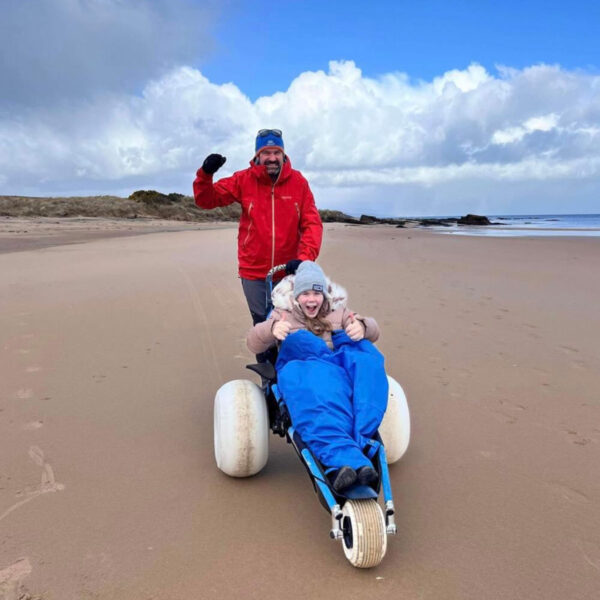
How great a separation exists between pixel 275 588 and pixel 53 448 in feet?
7.04

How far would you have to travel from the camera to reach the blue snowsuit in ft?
9.29

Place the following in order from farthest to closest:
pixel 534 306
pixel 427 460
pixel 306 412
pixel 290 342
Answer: pixel 534 306, pixel 427 460, pixel 290 342, pixel 306 412

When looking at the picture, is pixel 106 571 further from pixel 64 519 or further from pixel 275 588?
pixel 275 588

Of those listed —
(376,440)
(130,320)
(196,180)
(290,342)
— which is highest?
(196,180)

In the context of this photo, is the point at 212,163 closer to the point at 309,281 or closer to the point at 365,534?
the point at 309,281

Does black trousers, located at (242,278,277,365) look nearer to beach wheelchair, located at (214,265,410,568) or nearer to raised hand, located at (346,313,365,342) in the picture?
beach wheelchair, located at (214,265,410,568)

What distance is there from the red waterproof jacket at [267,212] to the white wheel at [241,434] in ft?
4.64

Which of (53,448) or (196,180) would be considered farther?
(196,180)

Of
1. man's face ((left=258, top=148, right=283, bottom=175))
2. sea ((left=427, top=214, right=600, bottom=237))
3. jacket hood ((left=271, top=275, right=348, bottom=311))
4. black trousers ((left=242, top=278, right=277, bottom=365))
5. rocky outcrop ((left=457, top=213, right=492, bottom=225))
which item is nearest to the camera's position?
jacket hood ((left=271, top=275, right=348, bottom=311))

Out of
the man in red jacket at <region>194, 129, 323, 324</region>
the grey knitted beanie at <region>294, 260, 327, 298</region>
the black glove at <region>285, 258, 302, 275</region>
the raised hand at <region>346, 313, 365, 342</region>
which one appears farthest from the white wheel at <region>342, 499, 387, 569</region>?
the man in red jacket at <region>194, 129, 323, 324</region>

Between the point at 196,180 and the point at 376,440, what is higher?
the point at 196,180

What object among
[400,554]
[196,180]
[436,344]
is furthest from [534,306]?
[400,554]

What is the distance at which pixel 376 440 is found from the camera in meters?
3.04

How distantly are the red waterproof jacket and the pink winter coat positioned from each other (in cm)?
71
